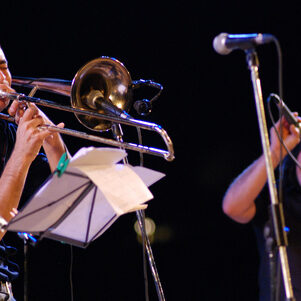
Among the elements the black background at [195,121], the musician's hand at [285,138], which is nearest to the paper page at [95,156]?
the musician's hand at [285,138]

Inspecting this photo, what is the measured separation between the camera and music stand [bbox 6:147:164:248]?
1.80 m

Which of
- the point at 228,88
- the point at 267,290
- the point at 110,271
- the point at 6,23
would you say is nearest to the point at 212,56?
the point at 228,88

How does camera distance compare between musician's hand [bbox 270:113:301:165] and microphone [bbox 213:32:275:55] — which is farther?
musician's hand [bbox 270:113:301:165]

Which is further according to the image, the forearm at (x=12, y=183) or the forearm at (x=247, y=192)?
the forearm at (x=12, y=183)

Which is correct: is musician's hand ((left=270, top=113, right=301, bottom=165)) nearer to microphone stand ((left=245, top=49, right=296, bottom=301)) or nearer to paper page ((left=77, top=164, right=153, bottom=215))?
microphone stand ((left=245, top=49, right=296, bottom=301))

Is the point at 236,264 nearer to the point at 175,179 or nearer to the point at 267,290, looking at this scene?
the point at 175,179

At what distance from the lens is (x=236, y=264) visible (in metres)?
4.34

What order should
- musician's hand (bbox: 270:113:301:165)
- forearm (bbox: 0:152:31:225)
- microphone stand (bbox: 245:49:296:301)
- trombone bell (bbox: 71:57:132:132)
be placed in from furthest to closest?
trombone bell (bbox: 71:57:132:132), forearm (bbox: 0:152:31:225), musician's hand (bbox: 270:113:301:165), microphone stand (bbox: 245:49:296:301)

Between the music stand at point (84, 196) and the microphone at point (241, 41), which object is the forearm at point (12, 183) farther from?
the microphone at point (241, 41)

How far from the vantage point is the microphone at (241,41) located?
1.75m

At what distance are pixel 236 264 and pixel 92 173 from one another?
2.83 metres

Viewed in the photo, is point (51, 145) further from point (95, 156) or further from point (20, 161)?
point (95, 156)

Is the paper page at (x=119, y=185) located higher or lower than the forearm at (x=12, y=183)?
higher

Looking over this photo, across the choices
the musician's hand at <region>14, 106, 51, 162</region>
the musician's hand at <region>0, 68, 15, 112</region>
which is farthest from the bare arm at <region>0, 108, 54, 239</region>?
the musician's hand at <region>0, 68, 15, 112</region>
